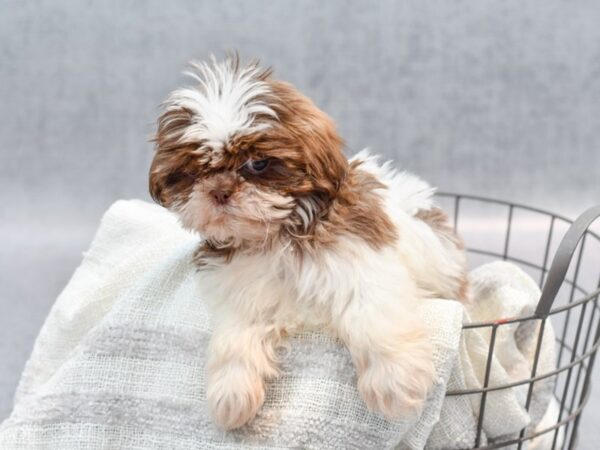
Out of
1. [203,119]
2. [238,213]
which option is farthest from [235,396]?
[203,119]

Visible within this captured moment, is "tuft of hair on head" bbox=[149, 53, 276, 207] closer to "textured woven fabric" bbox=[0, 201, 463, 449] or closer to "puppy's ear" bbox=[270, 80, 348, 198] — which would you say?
"puppy's ear" bbox=[270, 80, 348, 198]

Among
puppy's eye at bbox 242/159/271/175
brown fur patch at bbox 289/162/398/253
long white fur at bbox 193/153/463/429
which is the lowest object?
long white fur at bbox 193/153/463/429

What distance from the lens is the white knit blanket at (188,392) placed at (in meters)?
1.07

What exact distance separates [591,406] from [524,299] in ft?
1.62

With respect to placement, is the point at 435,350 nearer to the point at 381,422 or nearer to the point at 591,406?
the point at 381,422

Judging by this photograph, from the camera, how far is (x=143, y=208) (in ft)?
5.38

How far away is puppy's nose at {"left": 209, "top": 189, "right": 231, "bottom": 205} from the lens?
968mm

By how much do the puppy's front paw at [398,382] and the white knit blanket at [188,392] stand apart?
34 millimetres

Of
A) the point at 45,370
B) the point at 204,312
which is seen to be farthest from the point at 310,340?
the point at 45,370

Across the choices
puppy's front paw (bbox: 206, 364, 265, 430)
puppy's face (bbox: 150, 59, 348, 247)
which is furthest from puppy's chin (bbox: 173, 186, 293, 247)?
puppy's front paw (bbox: 206, 364, 265, 430)

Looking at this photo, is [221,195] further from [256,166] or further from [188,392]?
[188,392]

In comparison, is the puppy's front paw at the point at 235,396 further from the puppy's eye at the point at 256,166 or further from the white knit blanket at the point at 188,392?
the puppy's eye at the point at 256,166

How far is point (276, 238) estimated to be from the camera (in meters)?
1.08

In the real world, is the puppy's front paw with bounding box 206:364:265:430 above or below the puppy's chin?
below
